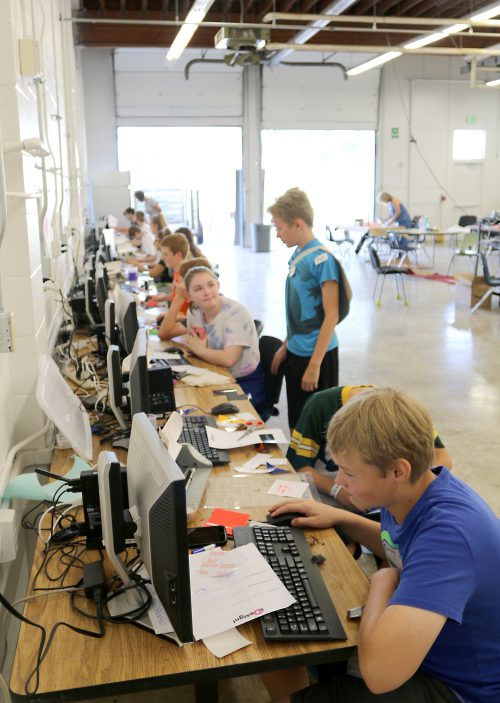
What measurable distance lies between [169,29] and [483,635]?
11983 millimetres

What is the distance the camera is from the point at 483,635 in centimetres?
143

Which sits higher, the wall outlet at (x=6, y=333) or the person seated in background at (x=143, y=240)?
the wall outlet at (x=6, y=333)

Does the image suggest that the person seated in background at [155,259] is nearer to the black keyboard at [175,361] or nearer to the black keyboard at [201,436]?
the black keyboard at [175,361]

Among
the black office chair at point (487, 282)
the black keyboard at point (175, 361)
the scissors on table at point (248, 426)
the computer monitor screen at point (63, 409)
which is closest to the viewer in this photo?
the computer monitor screen at point (63, 409)

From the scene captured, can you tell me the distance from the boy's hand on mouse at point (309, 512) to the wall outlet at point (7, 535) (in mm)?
755

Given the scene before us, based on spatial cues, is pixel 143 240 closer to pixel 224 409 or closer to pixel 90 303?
pixel 90 303

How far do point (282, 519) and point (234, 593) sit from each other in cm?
39

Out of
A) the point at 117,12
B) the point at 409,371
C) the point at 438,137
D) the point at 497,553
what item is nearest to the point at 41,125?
the point at 497,553

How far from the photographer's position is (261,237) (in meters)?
15.6

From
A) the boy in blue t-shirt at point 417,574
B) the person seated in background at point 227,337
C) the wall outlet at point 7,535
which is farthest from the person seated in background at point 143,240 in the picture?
the boy in blue t-shirt at point 417,574

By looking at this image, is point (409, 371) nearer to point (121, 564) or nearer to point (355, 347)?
point (355, 347)

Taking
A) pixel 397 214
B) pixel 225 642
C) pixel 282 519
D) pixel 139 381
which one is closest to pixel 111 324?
pixel 139 381

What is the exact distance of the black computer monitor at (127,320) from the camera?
2.93 metres

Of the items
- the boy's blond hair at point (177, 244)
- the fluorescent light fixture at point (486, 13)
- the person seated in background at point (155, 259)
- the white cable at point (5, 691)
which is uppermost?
the fluorescent light fixture at point (486, 13)
